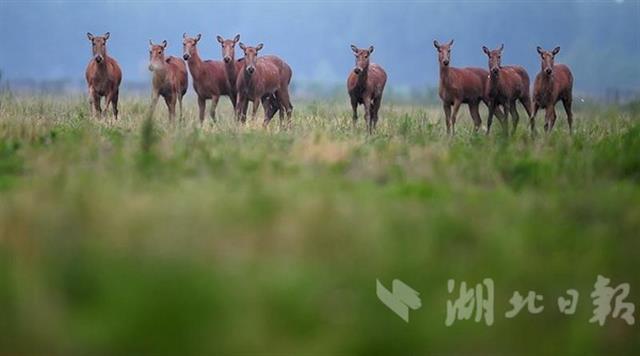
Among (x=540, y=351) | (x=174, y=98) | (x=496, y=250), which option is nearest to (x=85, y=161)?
(x=496, y=250)

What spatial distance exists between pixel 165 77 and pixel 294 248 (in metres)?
10.4

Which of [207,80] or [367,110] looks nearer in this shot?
[367,110]

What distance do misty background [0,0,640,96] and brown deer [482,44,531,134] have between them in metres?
1.69

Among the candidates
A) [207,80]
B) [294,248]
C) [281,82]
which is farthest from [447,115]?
[294,248]

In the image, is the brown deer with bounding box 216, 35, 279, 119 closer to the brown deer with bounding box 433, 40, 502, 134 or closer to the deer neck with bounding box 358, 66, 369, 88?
the deer neck with bounding box 358, 66, 369, 88

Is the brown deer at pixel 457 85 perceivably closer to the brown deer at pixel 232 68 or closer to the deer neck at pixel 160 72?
the brown deer at pixel 232 68

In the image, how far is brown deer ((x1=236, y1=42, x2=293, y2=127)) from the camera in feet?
55.4

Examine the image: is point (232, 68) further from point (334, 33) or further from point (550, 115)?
point (334, 33)

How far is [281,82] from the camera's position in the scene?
63.2ft

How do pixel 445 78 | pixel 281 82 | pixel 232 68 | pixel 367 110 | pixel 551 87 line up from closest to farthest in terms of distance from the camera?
1. pixel 367 110
2. pixel 445 78
3. pixel 551 87
4. pixel 232 68
5. pixel 281 82

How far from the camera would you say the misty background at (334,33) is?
26859 millimetres

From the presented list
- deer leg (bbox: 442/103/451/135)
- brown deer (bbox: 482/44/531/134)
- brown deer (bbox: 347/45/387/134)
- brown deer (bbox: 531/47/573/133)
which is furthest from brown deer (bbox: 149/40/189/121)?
brown deer (bbox: 531/47/573/133)

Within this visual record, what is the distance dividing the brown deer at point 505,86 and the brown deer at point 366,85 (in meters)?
1.91

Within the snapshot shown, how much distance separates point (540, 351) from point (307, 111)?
43.8ft
